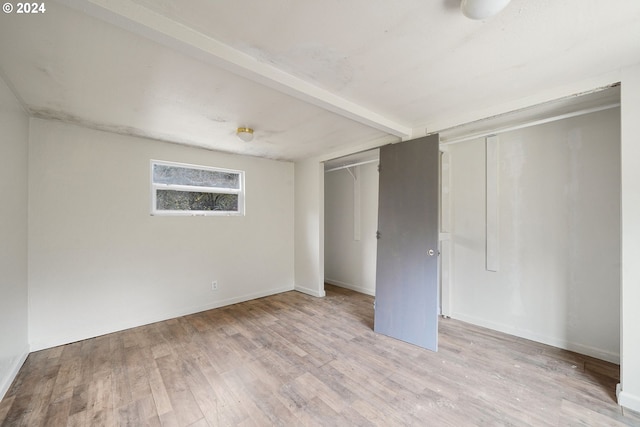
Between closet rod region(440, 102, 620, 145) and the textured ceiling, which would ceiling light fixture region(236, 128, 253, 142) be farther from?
closet rod region(440, 102, 620, 145)

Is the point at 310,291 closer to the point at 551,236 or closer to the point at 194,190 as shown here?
the point at 194,190

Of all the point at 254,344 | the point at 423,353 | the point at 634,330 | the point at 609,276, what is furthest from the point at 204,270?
the point at 609,276

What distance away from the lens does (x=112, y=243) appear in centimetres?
295

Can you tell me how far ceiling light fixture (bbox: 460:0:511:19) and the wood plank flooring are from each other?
2301 mm

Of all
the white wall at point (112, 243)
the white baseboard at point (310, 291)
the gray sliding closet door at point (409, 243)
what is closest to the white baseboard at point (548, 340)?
the gray sliding closet door at point (409, 243)

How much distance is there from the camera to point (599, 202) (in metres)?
2.37

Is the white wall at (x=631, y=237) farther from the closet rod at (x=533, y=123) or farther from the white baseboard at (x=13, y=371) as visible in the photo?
the white baseboard at (x=13, y=371)

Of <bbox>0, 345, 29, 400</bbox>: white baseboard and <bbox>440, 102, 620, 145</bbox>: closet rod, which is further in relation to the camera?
<bbox>440, 102, 620, 145</bbox>: closet rod

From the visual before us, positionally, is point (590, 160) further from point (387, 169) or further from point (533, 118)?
point (387, 169)

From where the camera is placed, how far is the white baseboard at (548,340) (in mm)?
2312

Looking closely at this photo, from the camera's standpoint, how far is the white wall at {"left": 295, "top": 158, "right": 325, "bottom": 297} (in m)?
4.32

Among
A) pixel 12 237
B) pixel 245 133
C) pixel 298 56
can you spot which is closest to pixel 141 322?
pixel 12 237

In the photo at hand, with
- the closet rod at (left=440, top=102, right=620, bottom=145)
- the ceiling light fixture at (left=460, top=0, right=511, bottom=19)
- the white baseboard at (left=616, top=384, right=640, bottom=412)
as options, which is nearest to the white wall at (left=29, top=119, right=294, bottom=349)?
the closet rod at (left=440, top=102, right=620, bottom=145)

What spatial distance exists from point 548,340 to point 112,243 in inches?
190
